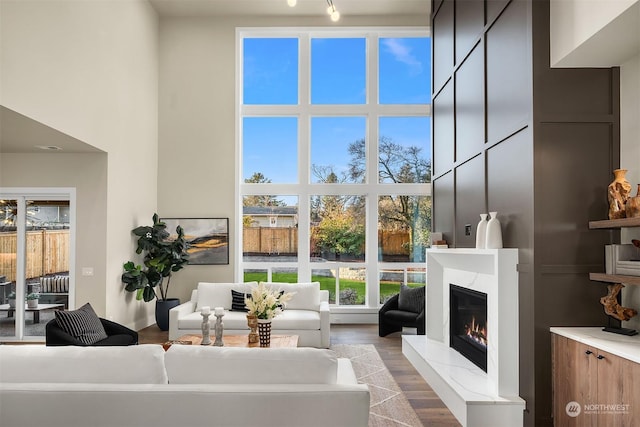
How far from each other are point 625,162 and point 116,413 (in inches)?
135

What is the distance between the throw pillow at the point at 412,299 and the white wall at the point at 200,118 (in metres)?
2.95

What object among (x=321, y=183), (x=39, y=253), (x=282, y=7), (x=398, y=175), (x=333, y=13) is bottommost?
(x=39, y=253)

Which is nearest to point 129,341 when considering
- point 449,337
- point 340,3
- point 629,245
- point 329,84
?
point 449,337

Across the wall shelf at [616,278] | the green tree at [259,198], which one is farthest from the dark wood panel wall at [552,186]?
the green tree at [259,198]

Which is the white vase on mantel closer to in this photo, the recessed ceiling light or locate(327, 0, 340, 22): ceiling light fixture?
locate(327, 0, 340, 22): ceiling light fixture

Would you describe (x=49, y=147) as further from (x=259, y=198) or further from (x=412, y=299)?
(x=412, y=299)

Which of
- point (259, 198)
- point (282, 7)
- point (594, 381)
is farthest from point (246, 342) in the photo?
point (282, 7)

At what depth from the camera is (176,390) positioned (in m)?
2.24

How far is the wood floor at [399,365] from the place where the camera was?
138 inches

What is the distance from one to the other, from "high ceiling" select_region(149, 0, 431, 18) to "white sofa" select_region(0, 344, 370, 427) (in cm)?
643

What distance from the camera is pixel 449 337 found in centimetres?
484

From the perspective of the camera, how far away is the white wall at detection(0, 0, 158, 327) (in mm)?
4164

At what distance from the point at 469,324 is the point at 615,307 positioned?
1.67m

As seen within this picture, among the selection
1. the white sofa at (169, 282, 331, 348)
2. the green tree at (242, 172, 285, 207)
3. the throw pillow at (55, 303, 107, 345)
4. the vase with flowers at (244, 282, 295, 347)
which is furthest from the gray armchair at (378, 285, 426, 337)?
→ the throw pillow at (55, 303, 107, 345)
